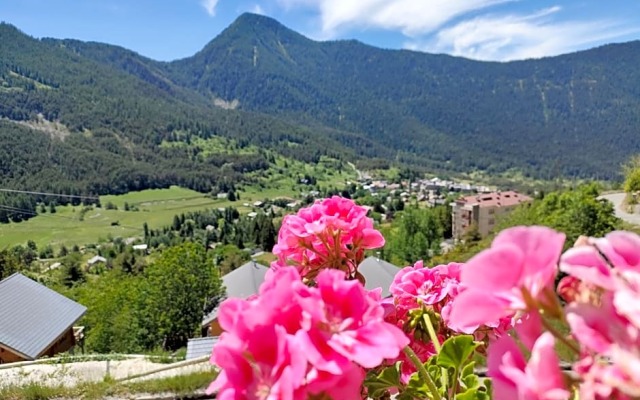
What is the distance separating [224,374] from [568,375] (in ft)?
1.32

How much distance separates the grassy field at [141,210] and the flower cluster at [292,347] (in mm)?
87199

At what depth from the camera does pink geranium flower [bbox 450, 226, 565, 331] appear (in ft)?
1.78

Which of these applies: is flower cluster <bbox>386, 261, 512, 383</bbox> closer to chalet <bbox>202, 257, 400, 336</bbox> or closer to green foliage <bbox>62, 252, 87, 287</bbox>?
chalet <bbox>202, 257, 400, 336</bbox>

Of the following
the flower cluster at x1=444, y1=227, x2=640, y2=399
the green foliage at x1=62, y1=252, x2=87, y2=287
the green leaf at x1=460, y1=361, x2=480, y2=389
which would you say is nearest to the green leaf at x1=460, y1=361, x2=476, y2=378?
the green leaf at x1=460, y1=361, x2=480, y2=389

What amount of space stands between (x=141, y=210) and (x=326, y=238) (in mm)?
109813

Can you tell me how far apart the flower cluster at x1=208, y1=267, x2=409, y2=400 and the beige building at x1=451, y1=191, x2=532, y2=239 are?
56457mm

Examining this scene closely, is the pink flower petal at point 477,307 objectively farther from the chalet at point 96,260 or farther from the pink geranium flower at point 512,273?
the chalet at point 96,260

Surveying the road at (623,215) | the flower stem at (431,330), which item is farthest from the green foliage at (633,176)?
the flower stem at (431,330)

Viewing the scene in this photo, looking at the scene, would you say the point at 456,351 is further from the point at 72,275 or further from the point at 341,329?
the point at 72,275

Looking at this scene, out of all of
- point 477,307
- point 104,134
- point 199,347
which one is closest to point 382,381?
point 477,307

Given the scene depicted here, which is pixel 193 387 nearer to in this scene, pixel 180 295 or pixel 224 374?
pixel 224 374

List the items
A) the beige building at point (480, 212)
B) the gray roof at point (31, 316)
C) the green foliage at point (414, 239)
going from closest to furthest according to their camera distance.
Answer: the gray roof at point (31, 316)
the green foliage at point (414, 239)
the beige building at point (480, 212)

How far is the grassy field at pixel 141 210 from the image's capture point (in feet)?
290

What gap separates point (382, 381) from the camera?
0.96 metres
